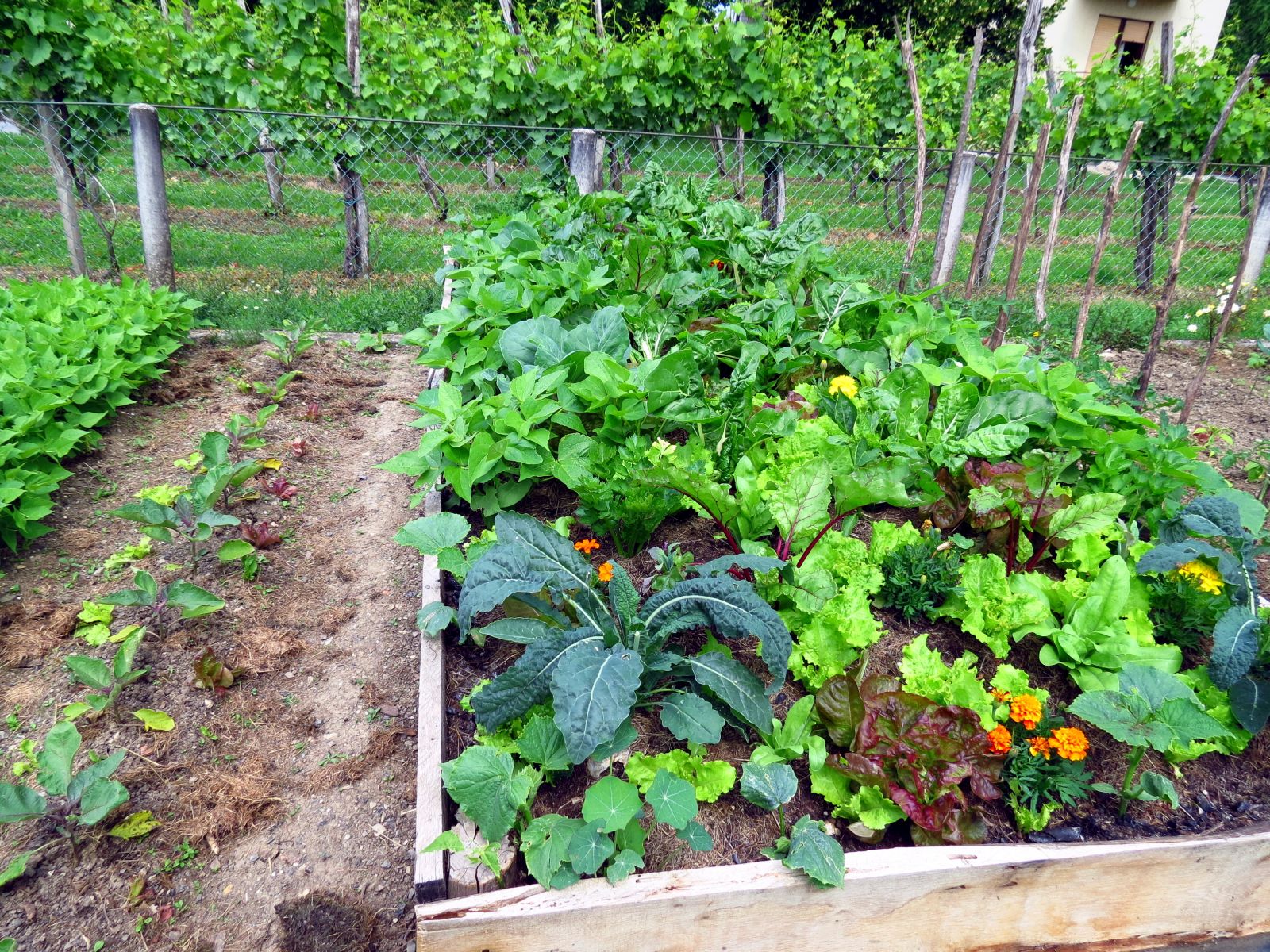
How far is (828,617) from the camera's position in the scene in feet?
7.30

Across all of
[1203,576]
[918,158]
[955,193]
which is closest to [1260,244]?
[955,193]

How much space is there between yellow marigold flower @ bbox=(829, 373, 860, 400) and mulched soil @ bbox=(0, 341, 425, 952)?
189cm

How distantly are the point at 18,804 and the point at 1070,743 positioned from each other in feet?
8.78

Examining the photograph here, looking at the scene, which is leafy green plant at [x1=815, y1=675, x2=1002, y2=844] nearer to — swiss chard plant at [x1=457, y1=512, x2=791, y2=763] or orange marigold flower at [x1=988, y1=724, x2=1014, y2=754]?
orange marigold flower at [x1=988, y1=724, x2=1014, y2=754]

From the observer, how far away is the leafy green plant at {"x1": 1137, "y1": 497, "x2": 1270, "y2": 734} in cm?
199

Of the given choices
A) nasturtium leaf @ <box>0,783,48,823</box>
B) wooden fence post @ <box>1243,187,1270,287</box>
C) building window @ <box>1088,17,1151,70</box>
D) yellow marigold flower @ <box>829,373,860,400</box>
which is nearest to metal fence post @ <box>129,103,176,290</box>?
nasturtium leaf @ <box>0,783,48,823</box>

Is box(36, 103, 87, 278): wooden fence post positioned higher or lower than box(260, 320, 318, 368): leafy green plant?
higher

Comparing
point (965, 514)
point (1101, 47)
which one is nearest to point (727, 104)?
point (965, 514)

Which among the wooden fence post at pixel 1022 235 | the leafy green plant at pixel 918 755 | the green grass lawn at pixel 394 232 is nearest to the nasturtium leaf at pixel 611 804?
the leafy green plant at pixel 918 755

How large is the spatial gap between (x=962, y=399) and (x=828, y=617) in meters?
1.12

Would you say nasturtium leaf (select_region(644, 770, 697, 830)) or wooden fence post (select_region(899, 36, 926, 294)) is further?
wooden fence post (select_region(899, 36, 926, 294))

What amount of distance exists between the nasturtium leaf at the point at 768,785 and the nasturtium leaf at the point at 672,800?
0.56 ft

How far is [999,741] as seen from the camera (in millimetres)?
1920

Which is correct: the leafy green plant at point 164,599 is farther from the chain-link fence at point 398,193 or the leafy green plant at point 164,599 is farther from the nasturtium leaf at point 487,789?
the chain-link fence at point 398,193
